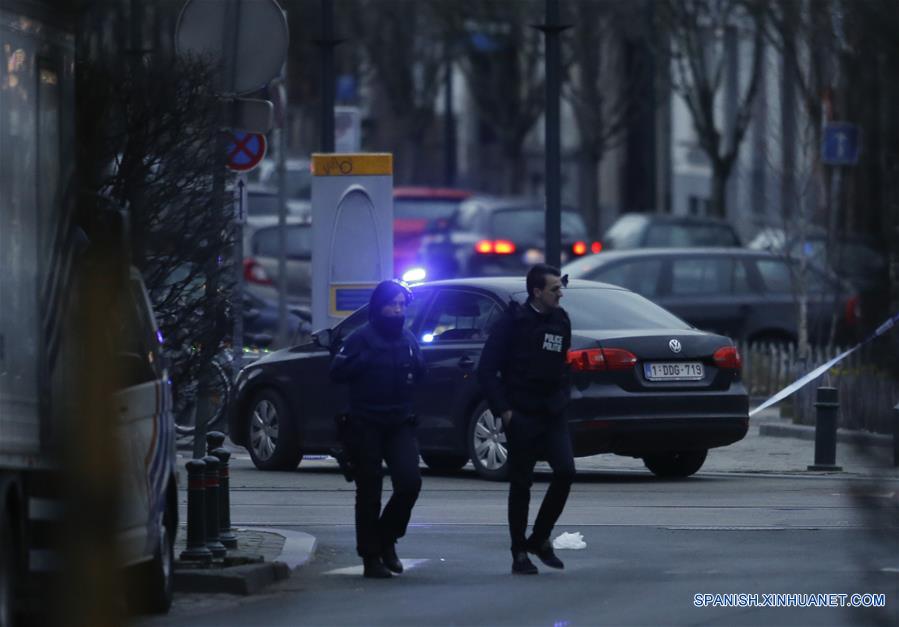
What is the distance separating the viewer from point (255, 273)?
95.9 ft

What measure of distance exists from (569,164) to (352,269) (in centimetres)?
4465

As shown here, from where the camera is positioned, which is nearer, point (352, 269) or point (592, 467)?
point (592, 467)

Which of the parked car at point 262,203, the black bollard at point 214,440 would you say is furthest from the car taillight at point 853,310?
the parked car at point 262,203

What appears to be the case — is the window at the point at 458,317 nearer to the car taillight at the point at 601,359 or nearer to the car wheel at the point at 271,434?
the car taillight at the point at 601,359

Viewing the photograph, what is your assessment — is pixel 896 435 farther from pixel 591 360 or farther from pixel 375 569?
pixel 591 360

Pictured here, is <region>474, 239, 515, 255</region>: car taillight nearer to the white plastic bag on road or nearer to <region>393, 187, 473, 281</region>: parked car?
<region>393, 187, 473, 281</region>: parked car

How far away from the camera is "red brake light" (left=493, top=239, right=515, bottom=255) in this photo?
1277 inches

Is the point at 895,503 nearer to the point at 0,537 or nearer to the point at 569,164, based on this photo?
the point at 0,537

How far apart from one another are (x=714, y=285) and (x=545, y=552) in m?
14.2


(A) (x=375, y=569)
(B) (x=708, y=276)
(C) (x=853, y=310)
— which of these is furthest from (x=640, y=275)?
(C) (x=853, y=310)

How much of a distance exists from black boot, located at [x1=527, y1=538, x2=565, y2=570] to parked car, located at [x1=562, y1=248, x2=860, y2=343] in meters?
13.2

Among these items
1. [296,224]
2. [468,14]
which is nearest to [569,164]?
[468,14]

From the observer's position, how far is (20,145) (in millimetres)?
3387

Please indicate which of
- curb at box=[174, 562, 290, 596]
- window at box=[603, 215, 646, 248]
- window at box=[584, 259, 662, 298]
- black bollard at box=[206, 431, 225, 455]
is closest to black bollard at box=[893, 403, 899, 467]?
curb at box=[174, 562, 290, 596]
